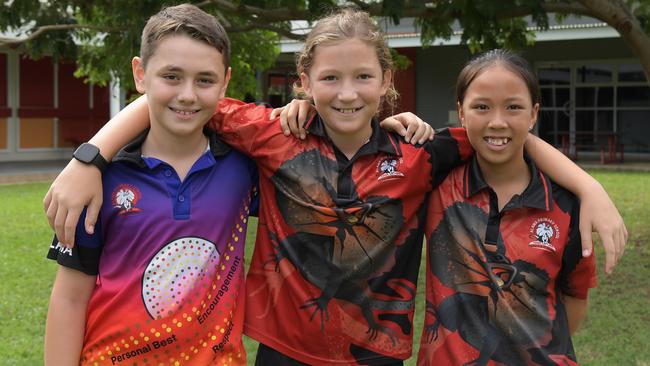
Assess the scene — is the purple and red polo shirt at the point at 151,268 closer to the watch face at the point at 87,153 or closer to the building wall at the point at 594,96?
the watch face at the point at 87,153

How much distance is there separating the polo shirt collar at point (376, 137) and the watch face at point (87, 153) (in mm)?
678

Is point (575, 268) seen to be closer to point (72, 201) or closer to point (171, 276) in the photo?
point (171, 276)

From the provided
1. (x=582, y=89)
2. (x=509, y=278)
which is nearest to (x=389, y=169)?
(x=509, y=278)

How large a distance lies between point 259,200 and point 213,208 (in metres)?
0.31

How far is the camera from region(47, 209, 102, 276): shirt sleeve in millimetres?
2184

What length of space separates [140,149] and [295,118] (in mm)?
514

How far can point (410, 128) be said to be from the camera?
2.52m

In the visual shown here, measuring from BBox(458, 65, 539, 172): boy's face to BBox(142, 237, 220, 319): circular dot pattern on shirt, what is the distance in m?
0.93

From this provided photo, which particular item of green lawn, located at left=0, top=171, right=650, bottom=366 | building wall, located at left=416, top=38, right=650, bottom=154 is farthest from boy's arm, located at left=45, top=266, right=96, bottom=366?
building wall, located at left=416, top=38, right=650, bottom=154

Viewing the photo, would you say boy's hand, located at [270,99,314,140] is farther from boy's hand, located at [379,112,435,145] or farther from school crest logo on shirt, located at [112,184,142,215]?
school crest logo on shirt, located at [112,184,142,215]

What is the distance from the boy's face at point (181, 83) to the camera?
221 centimetres

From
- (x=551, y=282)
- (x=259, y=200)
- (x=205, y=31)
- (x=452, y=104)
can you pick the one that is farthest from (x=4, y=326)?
(x=452, y=104)

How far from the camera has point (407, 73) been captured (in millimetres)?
22000

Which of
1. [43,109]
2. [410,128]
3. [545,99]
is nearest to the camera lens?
[410,128]
